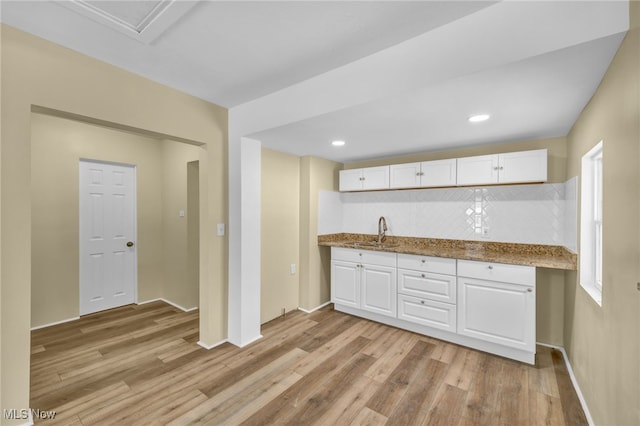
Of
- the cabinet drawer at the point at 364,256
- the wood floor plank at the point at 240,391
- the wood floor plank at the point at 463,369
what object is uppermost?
the cabinet drawer at the point at 364,256

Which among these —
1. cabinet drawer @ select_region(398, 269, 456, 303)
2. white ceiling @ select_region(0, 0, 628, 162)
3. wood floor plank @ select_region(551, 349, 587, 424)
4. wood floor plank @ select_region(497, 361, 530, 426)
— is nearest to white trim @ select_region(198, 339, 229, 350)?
cabinet drawer @ select_region(398, 269, 456, 303)

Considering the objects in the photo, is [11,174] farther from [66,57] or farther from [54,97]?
[66,57]

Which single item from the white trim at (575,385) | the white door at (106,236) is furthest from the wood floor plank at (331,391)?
the white door at (106,236)

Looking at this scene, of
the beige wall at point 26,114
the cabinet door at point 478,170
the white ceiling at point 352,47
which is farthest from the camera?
the cabinet door at point 478,170

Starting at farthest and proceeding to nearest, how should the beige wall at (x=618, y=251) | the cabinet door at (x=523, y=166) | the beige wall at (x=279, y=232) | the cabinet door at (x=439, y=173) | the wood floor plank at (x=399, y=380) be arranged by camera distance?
the beige wall at (x=279, y=232)
the cabinet door at (x=439, y=173)
the cabinet door at (x=523, y=166)
the wood floor plank at (x=399, y=380)
the beige wall at (x=618, y=251)

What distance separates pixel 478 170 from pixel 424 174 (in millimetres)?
585

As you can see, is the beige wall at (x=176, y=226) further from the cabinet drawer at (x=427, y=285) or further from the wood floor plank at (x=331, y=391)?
the cabinet drawer at (x=427, y=285)

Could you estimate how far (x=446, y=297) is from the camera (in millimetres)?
2932

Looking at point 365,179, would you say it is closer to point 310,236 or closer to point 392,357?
point 310,236

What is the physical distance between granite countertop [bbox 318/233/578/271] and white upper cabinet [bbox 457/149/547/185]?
30.1 inches

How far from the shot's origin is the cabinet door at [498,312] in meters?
2.50

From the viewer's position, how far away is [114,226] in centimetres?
385

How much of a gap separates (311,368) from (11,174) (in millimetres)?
2534

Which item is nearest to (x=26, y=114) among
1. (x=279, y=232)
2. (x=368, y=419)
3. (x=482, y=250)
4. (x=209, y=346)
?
(x=209, y=346)
